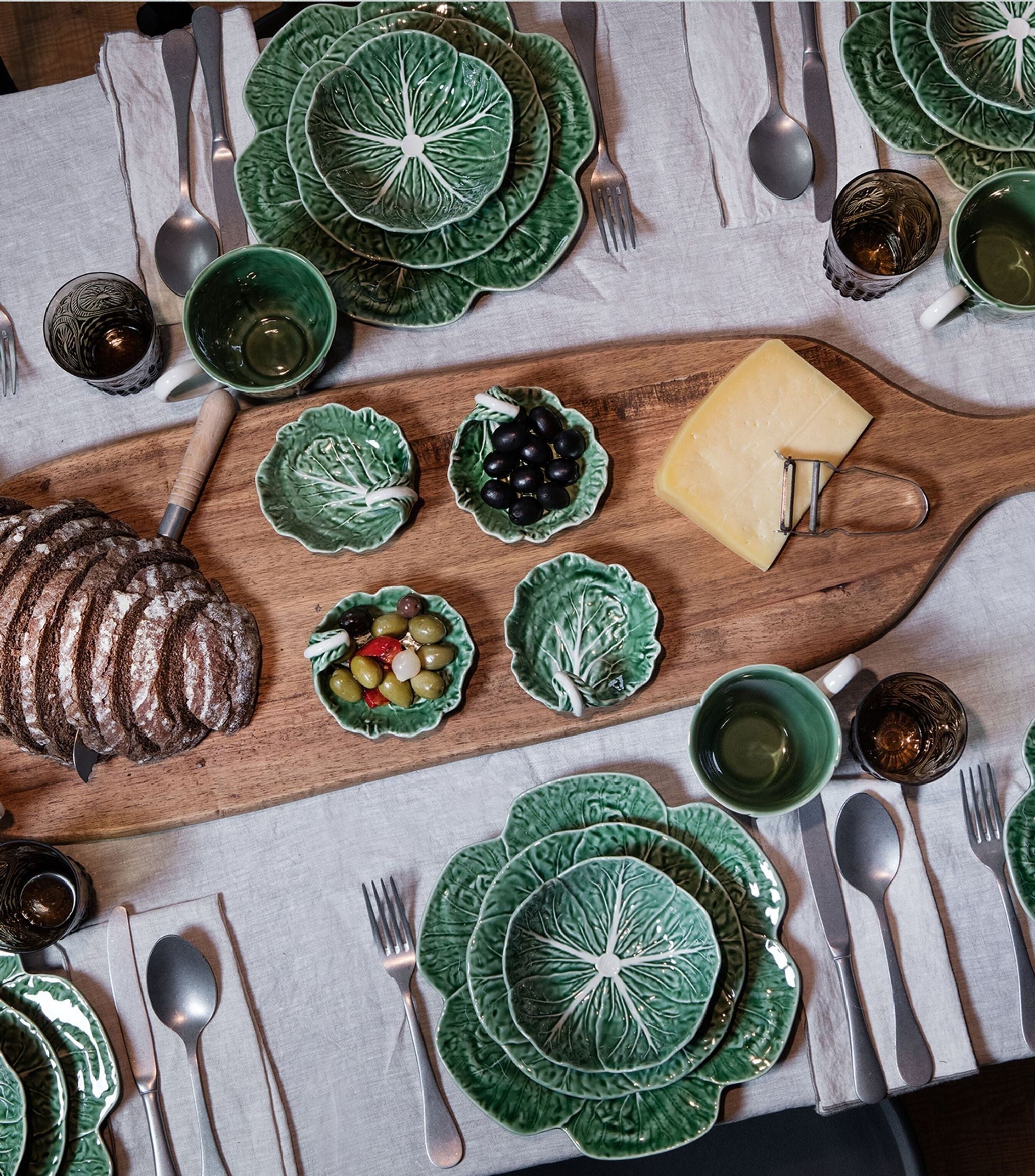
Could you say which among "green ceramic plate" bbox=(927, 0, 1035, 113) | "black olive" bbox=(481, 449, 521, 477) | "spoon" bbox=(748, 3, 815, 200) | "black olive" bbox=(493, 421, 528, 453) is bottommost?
"black olive" bbox=(481, 449, 521, 477)

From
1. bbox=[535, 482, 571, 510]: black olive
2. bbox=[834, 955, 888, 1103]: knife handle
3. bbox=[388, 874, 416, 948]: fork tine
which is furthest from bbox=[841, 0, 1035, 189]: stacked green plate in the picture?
bbox=[388, 874, 416, 948]: fork tine

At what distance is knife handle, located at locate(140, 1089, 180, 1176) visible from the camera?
149cm

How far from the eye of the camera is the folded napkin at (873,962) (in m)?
1.50

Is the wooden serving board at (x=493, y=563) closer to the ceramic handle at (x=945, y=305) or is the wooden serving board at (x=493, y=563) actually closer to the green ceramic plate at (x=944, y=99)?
the ceramic handle at (x=945, y=305)

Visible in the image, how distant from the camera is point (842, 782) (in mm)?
1572

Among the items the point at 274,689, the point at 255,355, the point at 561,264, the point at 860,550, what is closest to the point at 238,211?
the point at 255,355

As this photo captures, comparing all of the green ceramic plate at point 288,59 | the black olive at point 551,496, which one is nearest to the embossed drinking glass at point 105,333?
the green ceramic plate at point 288,59

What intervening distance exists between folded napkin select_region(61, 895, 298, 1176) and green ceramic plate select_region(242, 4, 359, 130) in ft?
4.78

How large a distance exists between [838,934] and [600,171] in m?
1.47

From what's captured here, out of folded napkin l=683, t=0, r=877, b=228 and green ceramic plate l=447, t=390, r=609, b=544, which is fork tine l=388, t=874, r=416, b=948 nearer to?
green ceramic plate l=447, t=390, r=609, b=544

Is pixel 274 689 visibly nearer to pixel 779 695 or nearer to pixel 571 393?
pixel 571 393

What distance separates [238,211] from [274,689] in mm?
920

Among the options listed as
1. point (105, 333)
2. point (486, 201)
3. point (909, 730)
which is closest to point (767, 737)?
point (909, 730)

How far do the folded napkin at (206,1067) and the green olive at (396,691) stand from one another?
1.61 ft
